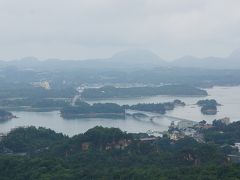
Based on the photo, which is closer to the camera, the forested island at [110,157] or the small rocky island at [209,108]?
the forested island at [110,157]

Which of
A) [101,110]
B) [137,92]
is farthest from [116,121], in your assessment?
[137,92]

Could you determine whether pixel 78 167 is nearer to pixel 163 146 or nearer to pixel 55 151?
pixel 55 151

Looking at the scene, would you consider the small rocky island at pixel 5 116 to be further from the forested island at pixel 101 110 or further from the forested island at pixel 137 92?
the forested island at pixel 137 92

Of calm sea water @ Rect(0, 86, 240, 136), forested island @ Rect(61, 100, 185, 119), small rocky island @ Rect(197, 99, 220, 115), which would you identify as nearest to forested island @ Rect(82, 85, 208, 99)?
calm sea water @ Rect(0, 86, 240, 136)


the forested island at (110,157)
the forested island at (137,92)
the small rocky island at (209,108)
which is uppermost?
the forested island at (137,92)

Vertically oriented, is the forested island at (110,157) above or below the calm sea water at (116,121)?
below

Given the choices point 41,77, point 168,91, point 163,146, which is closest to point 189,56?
point 41,77

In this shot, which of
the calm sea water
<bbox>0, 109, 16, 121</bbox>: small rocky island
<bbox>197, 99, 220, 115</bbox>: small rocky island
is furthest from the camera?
<bbox>197, 99, 220, 115</bbox>: small rocky island

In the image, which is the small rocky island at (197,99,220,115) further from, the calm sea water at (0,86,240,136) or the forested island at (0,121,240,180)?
the forested island at (0,121,240,180)

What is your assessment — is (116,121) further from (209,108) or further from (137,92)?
(137,92)

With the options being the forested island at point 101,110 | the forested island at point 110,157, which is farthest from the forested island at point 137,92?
the forested island at point 110,157
